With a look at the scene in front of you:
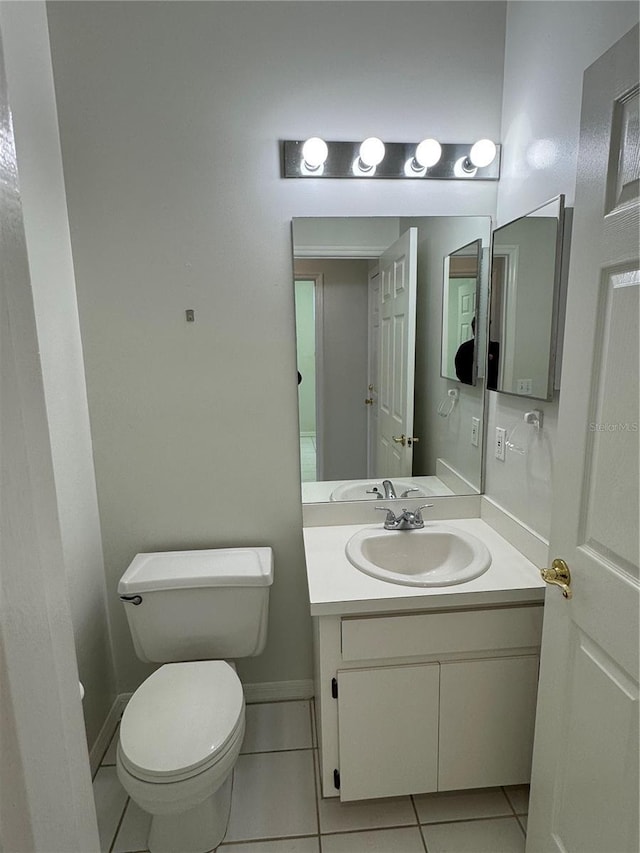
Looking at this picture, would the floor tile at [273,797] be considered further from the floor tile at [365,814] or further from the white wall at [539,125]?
the white wall at [539,125]

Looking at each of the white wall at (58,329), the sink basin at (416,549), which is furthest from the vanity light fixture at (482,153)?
the white wall at (58,329)

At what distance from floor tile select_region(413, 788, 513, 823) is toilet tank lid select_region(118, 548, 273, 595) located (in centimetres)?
87

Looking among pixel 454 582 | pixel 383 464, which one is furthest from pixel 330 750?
pixel 383 464

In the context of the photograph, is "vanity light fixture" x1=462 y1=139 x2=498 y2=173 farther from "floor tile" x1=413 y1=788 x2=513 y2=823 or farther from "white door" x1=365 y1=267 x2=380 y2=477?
"floor tile" x1=413 y1=788 x2=513 y2=823

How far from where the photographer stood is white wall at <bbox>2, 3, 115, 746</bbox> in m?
1.35

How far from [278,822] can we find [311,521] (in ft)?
3.12

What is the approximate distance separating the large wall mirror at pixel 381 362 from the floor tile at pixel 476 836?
1.05m

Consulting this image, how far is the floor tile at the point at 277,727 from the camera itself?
1.76 metres

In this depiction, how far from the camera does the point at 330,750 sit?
55.2 inches

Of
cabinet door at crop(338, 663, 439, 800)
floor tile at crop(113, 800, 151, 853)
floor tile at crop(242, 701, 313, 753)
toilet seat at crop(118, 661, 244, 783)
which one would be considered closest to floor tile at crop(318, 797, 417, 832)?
cabinet door at crop(338, 663, 439, 800)

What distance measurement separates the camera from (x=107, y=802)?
154 centimetres

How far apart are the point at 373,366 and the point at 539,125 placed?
2.96 ft

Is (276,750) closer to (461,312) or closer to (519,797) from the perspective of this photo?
(519,797)

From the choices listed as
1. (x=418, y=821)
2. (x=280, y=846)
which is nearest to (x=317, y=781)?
(x=280, y=846)
